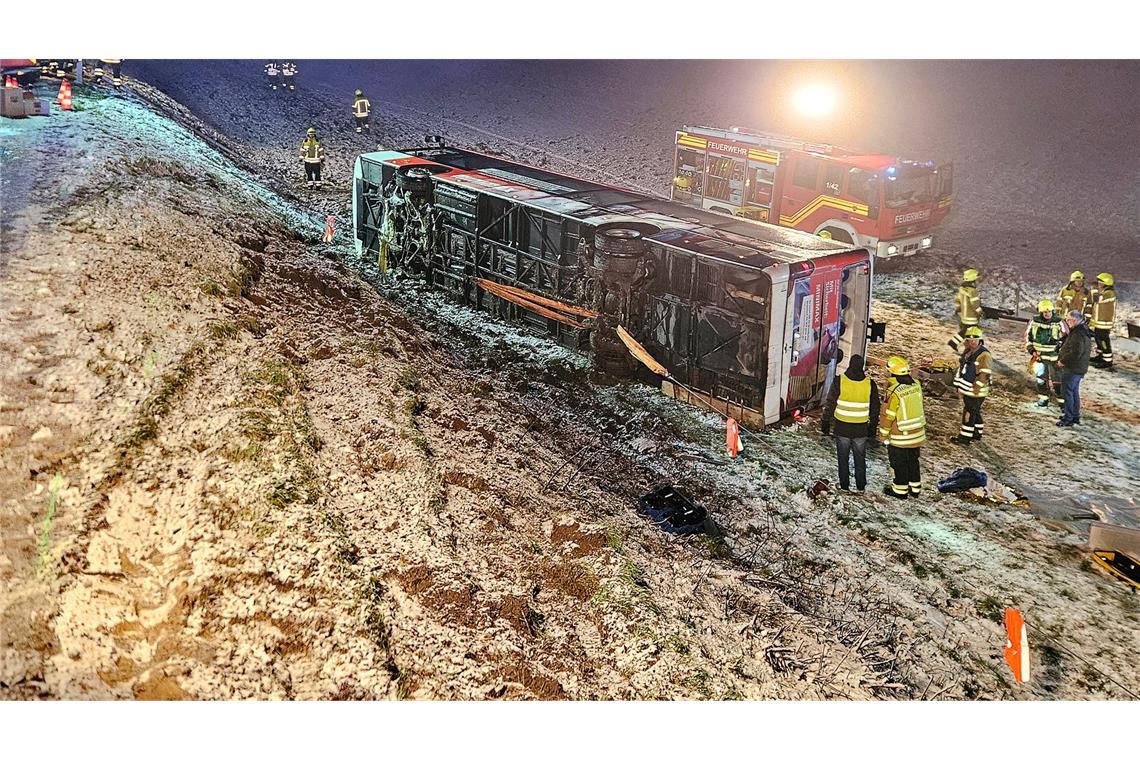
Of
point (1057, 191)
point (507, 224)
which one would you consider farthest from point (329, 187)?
point (1057, 191)

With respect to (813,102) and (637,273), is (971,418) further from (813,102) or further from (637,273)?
(813,102)

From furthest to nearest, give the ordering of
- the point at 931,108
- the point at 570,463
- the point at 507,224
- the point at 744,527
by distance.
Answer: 1. the point at 931,108
2. the point at 507,224
3. the point at 570,463
4. the point at 744,527

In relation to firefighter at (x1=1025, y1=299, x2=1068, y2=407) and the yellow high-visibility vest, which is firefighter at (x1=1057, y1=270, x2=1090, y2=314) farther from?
the yellow high-visibility vest

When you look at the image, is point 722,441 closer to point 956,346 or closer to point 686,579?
point 686,579

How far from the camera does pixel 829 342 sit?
33.8 ft

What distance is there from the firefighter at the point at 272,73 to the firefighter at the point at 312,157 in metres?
1.78

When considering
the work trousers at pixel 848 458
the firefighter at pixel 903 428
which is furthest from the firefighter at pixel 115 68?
the firefighter at pixel 903 428

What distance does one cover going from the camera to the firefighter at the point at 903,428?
29.8ft

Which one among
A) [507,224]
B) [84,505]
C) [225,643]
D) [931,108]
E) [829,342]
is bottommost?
[225,643]

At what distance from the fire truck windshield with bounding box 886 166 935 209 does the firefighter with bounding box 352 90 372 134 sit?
809 centimetres

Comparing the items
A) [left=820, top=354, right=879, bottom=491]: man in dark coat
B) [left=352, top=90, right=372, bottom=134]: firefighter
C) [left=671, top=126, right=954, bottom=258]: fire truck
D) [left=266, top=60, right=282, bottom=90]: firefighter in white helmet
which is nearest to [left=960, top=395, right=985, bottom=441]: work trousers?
[left=820, top=354, right=879, bottom=491]: man in dark coat

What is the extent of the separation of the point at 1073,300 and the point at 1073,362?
2.30 meters

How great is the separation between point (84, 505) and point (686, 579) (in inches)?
187

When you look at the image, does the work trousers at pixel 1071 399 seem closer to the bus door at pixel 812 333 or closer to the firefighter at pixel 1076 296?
the firefighter at pixel 1076 296
